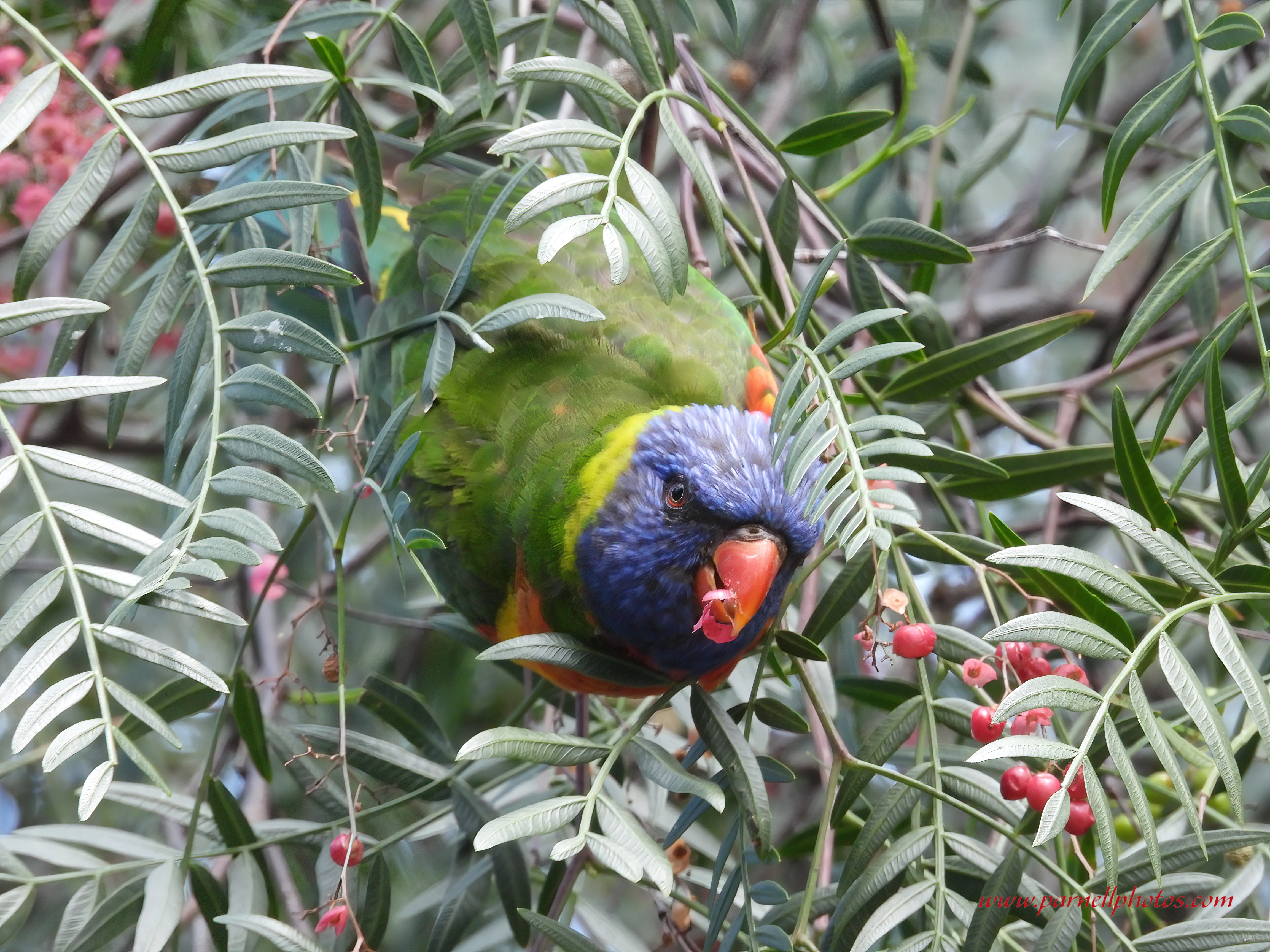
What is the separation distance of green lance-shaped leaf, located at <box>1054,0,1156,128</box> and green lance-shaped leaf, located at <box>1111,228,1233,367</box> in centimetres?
18

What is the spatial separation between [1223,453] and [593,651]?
61 centimetres

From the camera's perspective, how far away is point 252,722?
1.21 m

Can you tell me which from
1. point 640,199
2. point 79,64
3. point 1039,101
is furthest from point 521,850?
point 1039,101

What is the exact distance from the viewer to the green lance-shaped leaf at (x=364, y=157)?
112 cm

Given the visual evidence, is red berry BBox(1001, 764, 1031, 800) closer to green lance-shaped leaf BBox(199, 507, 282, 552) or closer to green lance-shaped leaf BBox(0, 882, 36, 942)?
green lance-shaped leaf BBox(199, 507, 282, 552)

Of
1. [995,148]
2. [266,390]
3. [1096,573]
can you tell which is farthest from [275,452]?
[995,148]

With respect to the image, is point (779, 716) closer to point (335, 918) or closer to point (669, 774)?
point (669, 774)

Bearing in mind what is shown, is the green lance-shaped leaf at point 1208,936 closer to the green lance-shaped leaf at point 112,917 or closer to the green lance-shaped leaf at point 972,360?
the green lance-shaped leaf at point 972,360

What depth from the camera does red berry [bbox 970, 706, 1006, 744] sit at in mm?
883

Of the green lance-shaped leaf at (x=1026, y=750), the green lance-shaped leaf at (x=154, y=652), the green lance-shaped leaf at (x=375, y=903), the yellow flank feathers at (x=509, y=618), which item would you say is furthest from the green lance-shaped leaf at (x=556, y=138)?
the green lance-shaped leaf at (x=375, y=903)

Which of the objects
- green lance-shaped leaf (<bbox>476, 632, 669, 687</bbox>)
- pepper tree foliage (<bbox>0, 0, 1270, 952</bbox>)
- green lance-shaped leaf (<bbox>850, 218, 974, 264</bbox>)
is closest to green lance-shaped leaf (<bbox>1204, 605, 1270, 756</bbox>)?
pepper tree foliage (<bbox>0, 0, 1270, 952</bbox>)

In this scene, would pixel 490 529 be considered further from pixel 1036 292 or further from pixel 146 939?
pixel 1036 292

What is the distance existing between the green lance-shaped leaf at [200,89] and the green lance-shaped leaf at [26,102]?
0.05m

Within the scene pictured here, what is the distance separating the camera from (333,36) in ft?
5.18
